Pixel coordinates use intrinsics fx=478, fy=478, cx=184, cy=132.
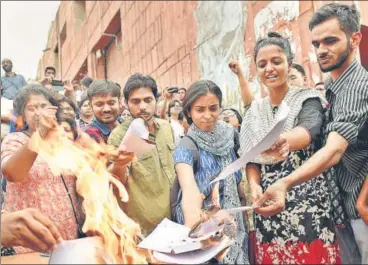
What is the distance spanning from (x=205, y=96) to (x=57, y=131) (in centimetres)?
118

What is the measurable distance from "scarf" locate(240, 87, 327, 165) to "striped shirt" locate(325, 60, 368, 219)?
0.45ft

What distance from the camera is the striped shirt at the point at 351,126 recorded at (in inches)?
92.4

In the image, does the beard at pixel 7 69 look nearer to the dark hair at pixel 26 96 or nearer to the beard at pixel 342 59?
the dark hair at pixel 26 96

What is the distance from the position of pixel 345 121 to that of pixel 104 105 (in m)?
2.04

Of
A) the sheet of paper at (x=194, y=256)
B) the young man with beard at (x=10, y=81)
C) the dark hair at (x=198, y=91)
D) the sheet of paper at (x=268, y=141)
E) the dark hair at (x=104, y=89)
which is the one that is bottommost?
the sheet of paper at (x=194, y=256)

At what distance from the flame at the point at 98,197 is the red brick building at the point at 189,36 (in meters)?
2.26

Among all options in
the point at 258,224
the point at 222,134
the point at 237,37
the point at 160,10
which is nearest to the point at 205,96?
the point at 222,134

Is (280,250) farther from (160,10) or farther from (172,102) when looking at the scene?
(160,10)

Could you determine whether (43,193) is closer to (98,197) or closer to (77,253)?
(98,197)

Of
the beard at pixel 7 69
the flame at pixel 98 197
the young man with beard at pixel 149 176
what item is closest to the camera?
the flame at pixel 98 197

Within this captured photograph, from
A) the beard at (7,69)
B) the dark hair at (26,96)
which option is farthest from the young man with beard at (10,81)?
the dark hair at (26,96)

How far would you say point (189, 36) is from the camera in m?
11.9

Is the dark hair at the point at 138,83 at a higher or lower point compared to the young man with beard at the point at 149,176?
higher

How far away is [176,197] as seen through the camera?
2.93 m
